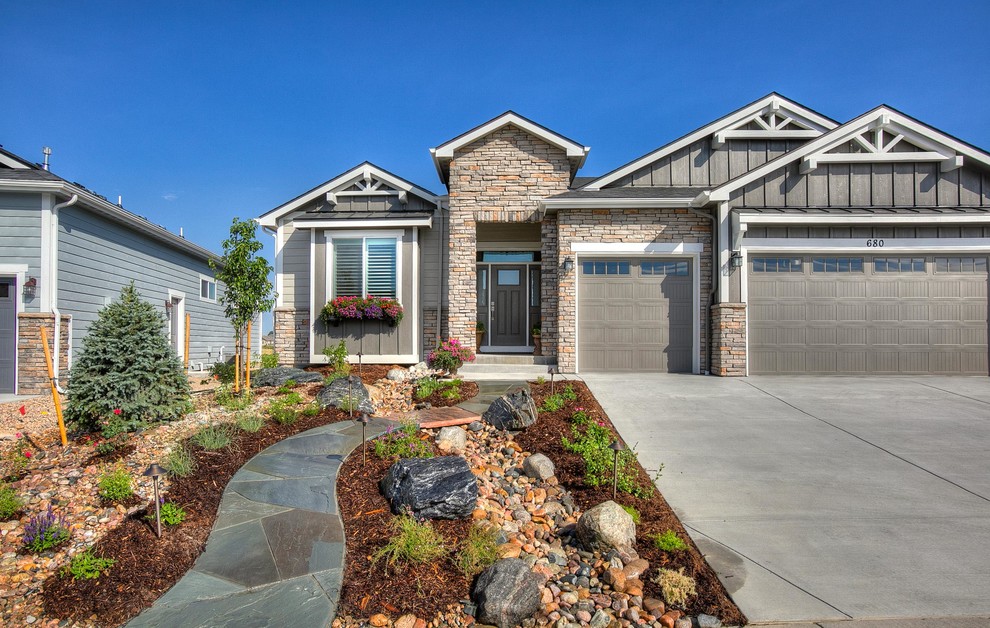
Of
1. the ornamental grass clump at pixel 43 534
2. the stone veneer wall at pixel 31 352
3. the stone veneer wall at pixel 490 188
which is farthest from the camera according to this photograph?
the stone veneer wall at pixel 490 188

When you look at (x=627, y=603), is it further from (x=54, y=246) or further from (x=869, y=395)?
(x=54, y=246)

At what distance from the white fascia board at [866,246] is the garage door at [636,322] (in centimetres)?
150

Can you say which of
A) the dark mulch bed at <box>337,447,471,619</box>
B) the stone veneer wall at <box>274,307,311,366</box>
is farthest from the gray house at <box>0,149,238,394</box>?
the dark mulch bed at <box>337,447,471,619</box>

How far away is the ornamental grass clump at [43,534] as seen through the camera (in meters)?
3.52

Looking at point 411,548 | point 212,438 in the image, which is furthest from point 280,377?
point 411,548

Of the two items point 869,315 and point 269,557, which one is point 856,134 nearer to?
point 869,315

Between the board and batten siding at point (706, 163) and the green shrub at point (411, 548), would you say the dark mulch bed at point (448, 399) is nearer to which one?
the green shrub at point (411, 548)

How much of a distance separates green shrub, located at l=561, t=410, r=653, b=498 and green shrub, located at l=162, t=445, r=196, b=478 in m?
3.42

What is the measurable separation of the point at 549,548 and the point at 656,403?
12.6 ft

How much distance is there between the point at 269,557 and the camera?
3324 mm

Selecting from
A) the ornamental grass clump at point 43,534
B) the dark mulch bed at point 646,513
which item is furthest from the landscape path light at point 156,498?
the dark mulch bed at point 646,513

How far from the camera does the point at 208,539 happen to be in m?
3.54

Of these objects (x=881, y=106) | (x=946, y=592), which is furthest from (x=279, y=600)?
(x=881, y=106)

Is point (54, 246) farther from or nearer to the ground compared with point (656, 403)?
farther from the ground
